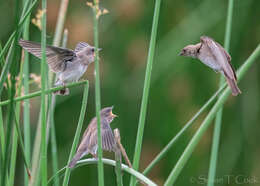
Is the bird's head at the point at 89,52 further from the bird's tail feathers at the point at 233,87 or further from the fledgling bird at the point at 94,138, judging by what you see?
the bird's tail feathers at the point at 233,87

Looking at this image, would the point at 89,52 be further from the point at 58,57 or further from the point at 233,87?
the point at 233,87

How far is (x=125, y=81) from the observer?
3.49 m

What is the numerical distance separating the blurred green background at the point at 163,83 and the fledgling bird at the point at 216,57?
1429 mm

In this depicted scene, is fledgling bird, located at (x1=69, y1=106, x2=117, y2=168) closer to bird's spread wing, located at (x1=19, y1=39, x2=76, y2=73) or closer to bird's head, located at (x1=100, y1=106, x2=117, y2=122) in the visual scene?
bird's head, located at (x1=100, y1=106, x2=117, y2=122)

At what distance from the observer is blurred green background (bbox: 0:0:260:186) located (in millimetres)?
3438

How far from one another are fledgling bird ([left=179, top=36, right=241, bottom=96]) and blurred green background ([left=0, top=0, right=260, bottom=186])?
1.43m

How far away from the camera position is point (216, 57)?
1.79 meters

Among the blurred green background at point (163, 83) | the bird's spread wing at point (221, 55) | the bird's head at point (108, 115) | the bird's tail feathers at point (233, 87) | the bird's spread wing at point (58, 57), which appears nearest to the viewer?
the bird's tail feathers at point (233, 87)

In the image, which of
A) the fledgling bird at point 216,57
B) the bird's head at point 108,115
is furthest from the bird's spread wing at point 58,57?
the fledgling bird at point 216,57

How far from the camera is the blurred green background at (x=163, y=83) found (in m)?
3.44

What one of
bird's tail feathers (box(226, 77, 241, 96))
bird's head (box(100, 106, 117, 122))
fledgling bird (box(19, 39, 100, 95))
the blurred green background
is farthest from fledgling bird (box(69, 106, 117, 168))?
the blurred green background

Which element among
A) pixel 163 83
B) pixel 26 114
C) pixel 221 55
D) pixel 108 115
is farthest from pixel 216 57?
pixel 163 83

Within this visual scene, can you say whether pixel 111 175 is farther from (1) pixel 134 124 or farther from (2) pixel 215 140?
(2) pixel 215 140

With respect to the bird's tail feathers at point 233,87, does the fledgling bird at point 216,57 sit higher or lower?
higher
